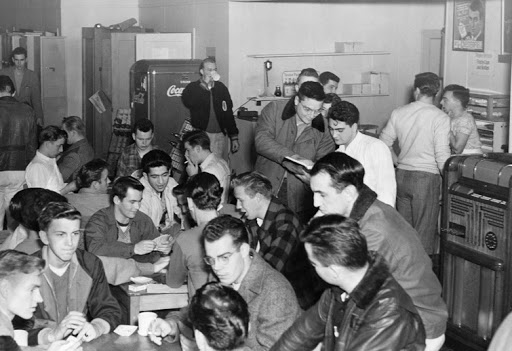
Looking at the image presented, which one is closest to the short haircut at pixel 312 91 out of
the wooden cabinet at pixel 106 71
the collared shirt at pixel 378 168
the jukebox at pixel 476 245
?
the collared shirt at pixel 378 168

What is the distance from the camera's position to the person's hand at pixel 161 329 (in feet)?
14.8

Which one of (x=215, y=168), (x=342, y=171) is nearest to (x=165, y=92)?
(x=215, y=168)

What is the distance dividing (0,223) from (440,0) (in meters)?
6.52

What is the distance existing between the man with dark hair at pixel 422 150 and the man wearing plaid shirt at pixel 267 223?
90.9 inches

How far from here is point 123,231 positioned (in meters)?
6.42

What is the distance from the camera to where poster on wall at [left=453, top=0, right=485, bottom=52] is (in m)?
9.44

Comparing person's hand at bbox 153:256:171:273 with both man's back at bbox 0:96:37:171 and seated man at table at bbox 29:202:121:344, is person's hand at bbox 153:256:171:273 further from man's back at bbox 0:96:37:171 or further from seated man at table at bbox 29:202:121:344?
man's back at bbox 0:96:37:171

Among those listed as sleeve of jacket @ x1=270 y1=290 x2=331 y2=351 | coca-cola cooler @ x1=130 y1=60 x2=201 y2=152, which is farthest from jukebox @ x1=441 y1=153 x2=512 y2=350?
coca-cola cooler @ x1=130 y1=60 x2=201 y2=152

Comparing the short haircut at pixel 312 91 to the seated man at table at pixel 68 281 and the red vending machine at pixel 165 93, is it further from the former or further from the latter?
the red vending machine at pixel 165 93

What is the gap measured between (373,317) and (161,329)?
1534mm

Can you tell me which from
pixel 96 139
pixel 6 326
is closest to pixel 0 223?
pixel 96 139

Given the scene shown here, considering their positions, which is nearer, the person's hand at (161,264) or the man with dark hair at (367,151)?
the person's hand at (161,264)

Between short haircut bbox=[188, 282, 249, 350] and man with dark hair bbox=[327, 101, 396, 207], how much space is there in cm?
274

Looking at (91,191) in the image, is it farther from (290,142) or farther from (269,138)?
(290,142)
